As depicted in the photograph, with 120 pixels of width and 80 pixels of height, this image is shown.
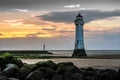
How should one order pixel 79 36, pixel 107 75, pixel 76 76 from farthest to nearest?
1. pixel 79 36
2. pixel 107 75
3. pixel 76 76

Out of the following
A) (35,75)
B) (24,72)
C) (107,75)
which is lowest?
(107,75)

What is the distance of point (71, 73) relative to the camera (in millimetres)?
38469

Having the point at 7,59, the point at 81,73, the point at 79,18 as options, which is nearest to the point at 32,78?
the point at 81,73

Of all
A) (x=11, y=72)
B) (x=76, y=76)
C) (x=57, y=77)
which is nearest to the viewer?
(x=76, y=76)

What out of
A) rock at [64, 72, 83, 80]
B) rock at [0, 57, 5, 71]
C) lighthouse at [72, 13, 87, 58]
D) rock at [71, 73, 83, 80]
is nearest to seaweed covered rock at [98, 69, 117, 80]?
rock at [64, 72, 83, 80]

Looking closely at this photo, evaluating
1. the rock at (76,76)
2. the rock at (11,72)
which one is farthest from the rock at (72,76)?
the rock at (11,72)

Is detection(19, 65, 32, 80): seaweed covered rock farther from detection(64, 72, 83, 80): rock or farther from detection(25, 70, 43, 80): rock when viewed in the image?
detection(64, 72, 83, 80): rock

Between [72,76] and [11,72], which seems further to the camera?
[11,72]

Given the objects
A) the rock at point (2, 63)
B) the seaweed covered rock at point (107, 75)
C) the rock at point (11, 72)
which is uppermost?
the rock at point (2, 63)

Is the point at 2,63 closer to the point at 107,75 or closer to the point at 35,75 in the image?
the point at 35,75

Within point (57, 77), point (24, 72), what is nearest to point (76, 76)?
point (57, 77)

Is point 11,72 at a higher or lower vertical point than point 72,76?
higher

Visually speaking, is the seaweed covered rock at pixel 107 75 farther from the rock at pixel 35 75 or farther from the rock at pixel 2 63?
the rock at pixel 2 63

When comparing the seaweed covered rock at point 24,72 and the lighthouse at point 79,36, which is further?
the lighthouse at point 79,36
